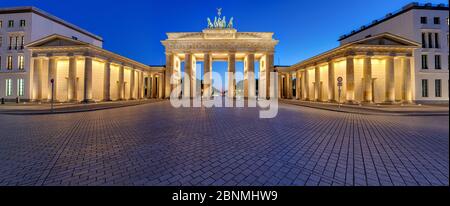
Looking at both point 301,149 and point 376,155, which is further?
point 301,149

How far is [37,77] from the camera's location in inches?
1086

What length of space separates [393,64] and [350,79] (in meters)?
6.86

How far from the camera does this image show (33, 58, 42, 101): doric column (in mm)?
27438

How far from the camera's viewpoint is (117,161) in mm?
3828

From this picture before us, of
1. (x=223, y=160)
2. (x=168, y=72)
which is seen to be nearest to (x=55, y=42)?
(x=168, y=72)

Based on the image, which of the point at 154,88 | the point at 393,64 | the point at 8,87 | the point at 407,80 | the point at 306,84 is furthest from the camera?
the point at 154,88

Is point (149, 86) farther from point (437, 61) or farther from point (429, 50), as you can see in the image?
point (437, 61)

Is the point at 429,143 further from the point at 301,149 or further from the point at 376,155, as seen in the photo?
the point at 301,149

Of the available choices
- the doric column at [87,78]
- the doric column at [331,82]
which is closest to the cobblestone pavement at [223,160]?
the doric column at [331,82]

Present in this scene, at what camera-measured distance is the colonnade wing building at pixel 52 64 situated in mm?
27016

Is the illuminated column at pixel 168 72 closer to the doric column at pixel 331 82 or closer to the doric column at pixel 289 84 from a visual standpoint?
the doric column at pixel 289 84
